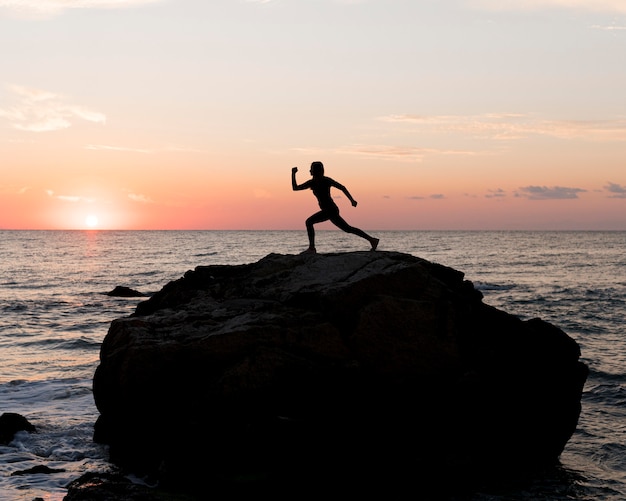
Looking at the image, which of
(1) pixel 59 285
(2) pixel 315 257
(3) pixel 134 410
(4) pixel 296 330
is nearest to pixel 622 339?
(2) pixel 315 257

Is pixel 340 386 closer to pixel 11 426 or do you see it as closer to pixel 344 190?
pixel 344 190

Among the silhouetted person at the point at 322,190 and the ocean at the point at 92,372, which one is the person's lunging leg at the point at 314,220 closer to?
the silhouetted person at the point at 322,190

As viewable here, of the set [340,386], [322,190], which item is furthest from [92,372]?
[340,386]

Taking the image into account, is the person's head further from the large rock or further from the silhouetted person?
the large rock

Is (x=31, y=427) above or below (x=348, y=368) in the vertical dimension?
below

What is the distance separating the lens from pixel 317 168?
14.8 meters

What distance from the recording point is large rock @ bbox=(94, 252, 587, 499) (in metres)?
10.3

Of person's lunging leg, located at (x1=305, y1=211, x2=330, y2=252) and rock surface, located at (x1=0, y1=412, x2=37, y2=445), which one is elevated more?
person's lunging leg, located at (x1=305, y1=211, x2=330, y2=252)

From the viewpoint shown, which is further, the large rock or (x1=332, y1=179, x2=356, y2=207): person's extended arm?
(x1=332, y1=179, x2=356, y2=207): person's extended arm

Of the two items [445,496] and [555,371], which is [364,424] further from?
[555,371]

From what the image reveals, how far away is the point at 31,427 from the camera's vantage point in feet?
45.1

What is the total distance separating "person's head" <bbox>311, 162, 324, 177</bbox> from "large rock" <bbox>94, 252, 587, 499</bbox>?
2738mm

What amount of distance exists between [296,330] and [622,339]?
1922 centimetres

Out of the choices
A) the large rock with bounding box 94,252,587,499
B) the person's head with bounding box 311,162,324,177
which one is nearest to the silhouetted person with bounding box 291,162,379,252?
the person's head with bounding box 311,162,324,177
